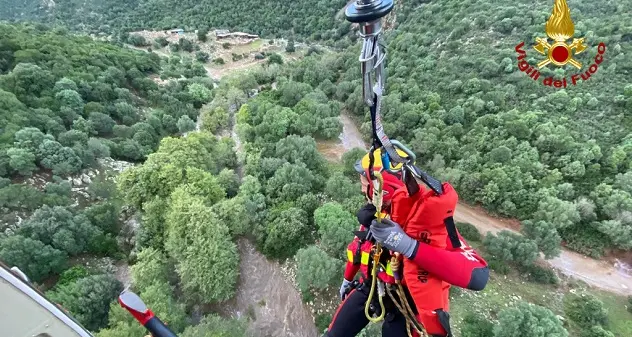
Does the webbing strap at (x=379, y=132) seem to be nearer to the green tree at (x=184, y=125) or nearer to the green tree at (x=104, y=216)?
the green tree at (x=104, y=216)

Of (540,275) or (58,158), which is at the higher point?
(58,158)

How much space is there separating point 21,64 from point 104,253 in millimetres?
20206

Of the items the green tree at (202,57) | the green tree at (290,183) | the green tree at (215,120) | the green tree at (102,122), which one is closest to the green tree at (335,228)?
the green tree at (290,183)

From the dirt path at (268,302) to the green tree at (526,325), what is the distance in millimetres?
8541

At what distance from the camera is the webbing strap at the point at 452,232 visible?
4414 millimetres

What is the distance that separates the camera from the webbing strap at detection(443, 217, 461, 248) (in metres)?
4.41

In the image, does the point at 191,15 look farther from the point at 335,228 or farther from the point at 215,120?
the point at 335,228

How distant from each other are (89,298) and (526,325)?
19270 mm

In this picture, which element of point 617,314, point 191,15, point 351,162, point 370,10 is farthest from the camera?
point 191,15

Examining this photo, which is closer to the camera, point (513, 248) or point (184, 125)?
point (513, 248)

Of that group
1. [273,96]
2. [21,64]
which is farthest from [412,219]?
[21,64]

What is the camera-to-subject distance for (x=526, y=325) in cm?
1522

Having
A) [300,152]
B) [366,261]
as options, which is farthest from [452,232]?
[300,152]

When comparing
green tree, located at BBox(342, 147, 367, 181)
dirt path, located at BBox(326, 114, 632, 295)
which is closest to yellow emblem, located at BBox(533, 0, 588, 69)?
dirt path, located at BBox(326, 114, 632, 295)
